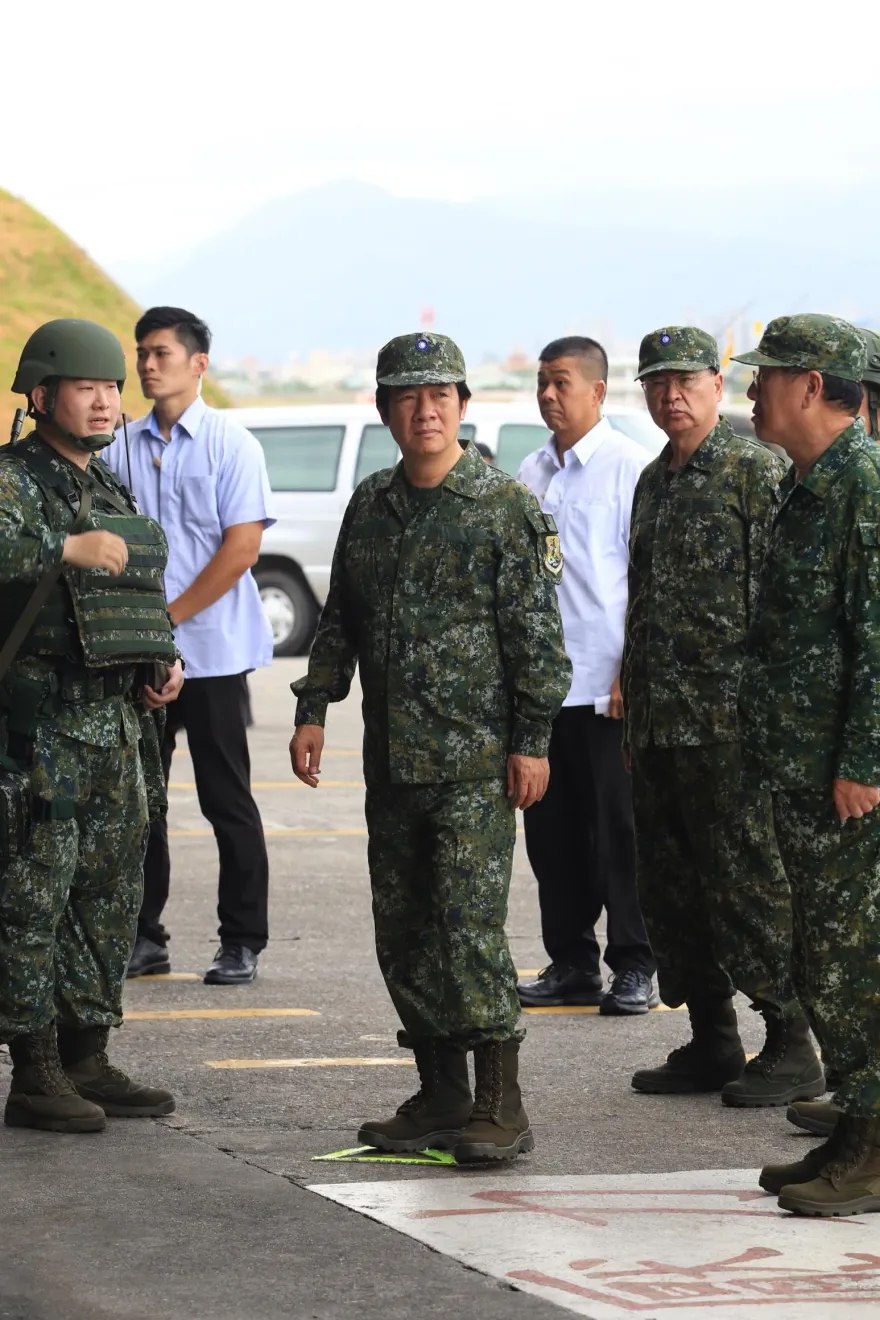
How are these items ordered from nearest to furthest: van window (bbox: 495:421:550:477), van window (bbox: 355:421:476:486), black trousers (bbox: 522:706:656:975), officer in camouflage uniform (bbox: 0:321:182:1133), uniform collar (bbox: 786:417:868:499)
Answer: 1. uniform collar (bbox: 786:417:868:499)
2. officer in camouflage uniform (bbox: 0:321:182:1133)
3. black trousers (bbox: 522:706:656:975)
4. van window (bbox: 495:421:550:477)
5. van window (bbox: 355:421:476:486)

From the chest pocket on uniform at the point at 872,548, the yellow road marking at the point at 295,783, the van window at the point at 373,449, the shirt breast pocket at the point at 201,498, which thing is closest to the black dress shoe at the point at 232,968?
the shirt breast pocket at the point at 201,498

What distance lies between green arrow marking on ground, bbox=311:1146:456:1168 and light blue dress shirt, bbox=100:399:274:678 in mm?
2829

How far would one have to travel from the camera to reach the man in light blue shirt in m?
8.20

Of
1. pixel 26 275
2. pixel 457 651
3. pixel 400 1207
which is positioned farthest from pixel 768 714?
pixel 26 275

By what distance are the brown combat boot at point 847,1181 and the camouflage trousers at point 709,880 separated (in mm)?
1239

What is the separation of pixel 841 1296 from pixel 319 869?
22.4 ft

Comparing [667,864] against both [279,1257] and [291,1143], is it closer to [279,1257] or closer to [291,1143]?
[291,1143]

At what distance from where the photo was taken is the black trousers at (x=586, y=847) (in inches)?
308

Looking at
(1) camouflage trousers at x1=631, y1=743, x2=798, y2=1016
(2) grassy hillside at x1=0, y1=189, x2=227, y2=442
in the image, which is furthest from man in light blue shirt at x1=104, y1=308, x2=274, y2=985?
(2) grassy hillside at x1=0, y1=189, x2=227, y2=442

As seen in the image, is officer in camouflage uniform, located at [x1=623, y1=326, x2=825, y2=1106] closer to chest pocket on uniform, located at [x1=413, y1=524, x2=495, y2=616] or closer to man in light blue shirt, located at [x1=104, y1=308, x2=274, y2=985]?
chest pocket on uniform, located at [x1=413, y1=524, x2=495, y2=616]

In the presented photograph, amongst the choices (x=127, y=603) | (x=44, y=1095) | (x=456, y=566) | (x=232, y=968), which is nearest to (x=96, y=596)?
(x=127, y=603)

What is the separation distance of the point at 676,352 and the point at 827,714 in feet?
6.04

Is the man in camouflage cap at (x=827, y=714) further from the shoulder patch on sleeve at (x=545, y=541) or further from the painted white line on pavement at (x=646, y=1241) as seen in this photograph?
the shoulder patch on sleeve at (x=545, y=541)

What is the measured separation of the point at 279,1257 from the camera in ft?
15.4
